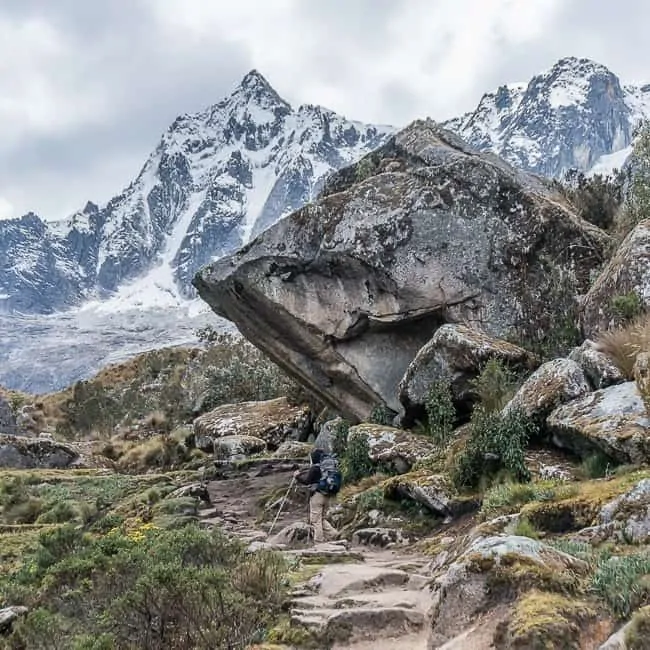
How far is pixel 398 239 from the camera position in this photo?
1809cm

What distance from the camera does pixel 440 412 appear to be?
45.4 feet

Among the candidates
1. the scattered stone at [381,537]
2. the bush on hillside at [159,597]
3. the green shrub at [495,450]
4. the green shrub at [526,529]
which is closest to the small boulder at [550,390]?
the green shrub at [495,450]

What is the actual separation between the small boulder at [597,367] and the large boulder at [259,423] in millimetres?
15286

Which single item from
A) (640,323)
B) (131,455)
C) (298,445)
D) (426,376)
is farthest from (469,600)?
(131,455)

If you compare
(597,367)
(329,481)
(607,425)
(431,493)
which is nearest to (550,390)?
(597,367)

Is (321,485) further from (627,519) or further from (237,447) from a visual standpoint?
(237,447)

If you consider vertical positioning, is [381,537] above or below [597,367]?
below

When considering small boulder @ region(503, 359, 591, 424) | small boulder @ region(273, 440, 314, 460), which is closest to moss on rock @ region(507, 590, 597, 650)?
small boulder @ region(503, 359, 591, 424)

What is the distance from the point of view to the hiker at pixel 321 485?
1216 centimetres

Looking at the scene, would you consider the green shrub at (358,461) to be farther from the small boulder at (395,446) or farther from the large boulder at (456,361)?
the large boulder at (456,361)

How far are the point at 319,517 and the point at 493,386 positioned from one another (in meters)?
3.90

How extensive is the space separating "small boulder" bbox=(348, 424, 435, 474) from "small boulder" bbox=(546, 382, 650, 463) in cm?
312

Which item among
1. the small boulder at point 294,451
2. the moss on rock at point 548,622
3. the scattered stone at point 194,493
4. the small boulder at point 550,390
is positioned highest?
the small boulder at point 550,390

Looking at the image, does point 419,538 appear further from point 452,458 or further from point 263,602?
point 263,602
